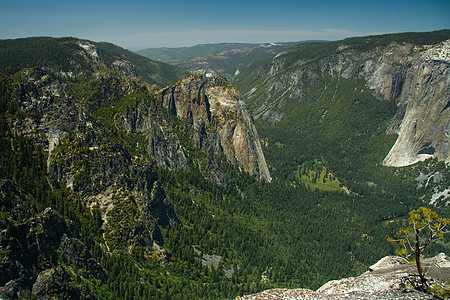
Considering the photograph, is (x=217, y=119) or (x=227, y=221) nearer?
(x=227, y=221)

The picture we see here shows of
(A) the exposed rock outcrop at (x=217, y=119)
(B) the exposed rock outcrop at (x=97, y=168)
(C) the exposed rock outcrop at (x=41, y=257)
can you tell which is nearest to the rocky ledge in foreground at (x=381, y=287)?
(C) the exposed rock outcrop at (x=41, y=257)

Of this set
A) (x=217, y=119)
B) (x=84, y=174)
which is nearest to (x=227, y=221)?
(x=84, y=174)

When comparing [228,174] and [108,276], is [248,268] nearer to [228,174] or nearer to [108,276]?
[108,276]

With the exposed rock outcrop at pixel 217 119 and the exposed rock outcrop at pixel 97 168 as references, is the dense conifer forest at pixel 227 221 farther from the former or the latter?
the exposed rock outcrop at pixel 217 119

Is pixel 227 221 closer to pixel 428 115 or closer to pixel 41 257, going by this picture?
pixel 41 257

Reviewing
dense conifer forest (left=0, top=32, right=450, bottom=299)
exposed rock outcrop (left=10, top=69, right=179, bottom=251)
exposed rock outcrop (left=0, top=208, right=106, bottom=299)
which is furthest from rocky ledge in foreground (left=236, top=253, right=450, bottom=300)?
exposed rock outcrop (left=10, top=69, right=179, bottom=251)

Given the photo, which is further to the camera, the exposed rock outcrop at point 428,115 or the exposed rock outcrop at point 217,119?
the exposed rock outcrop at point 428,115

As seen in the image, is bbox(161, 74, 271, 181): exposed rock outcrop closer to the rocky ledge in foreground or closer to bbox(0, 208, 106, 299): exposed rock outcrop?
bbox(0, 208, 106, 299): exposed rock outcrop

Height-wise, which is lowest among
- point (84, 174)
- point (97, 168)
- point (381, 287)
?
point (84, 174)

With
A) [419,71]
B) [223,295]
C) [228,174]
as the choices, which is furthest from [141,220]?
[419,71]

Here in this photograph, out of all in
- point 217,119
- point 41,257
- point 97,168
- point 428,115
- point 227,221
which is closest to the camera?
point 41,257

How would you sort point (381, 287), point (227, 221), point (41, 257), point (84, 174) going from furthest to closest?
point (227, 221) → point (84, 174) → point (41, 257) → point (381, 287)
